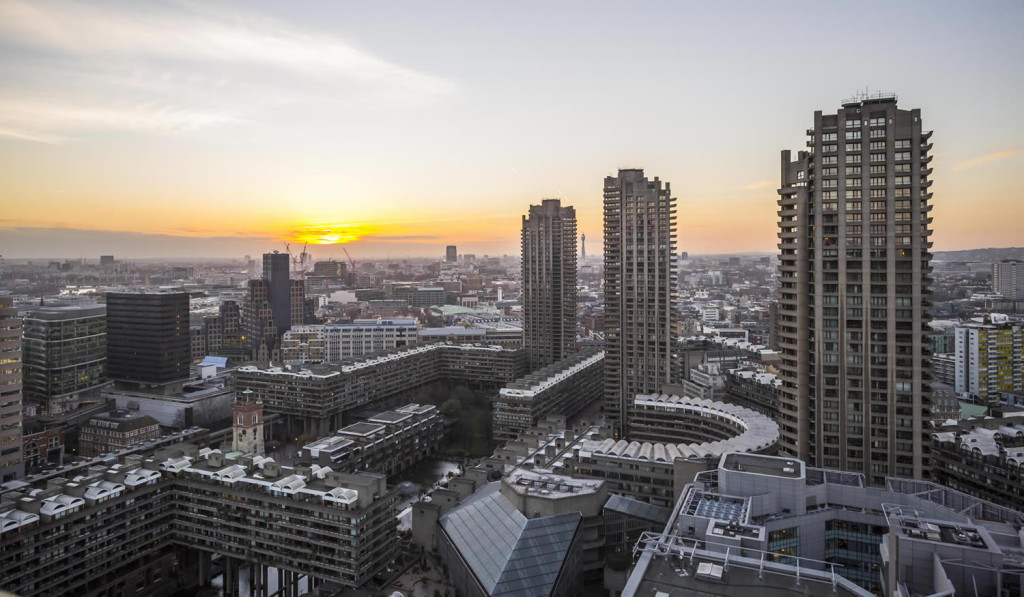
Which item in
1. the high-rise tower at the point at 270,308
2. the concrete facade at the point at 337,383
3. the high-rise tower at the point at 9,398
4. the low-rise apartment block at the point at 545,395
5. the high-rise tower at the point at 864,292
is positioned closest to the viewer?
the high-rise tower at the point at 864,292

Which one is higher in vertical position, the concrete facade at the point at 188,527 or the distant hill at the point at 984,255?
the distant hill at the point at 984,255

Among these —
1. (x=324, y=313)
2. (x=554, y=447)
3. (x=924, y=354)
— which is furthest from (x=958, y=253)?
(x=324, y=313)

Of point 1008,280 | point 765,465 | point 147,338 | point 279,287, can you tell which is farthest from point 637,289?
point 279,287

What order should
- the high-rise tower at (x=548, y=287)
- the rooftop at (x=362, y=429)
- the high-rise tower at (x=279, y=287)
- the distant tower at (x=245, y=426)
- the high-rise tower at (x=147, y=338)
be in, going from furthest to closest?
the high-rise tower at (x=279, y=287) < the high-rise tower at (x=548, y=287) < the high-rise tower at (x=147, y=338) < the rooftop at (x=362, y=429) < the distant tower at (x=245, y=426)

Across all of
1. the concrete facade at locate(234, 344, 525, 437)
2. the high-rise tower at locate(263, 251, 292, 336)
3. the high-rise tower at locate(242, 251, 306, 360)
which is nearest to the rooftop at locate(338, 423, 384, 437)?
the concrete facade at locate(234, 344, 525, 437)

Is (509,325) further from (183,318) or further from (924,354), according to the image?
(924,354)

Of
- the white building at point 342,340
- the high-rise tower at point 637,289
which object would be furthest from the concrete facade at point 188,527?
the white building at point 342,340

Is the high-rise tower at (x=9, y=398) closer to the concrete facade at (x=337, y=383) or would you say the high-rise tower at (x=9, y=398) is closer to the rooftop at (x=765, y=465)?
the concrete facade at (x=337, y=383)
